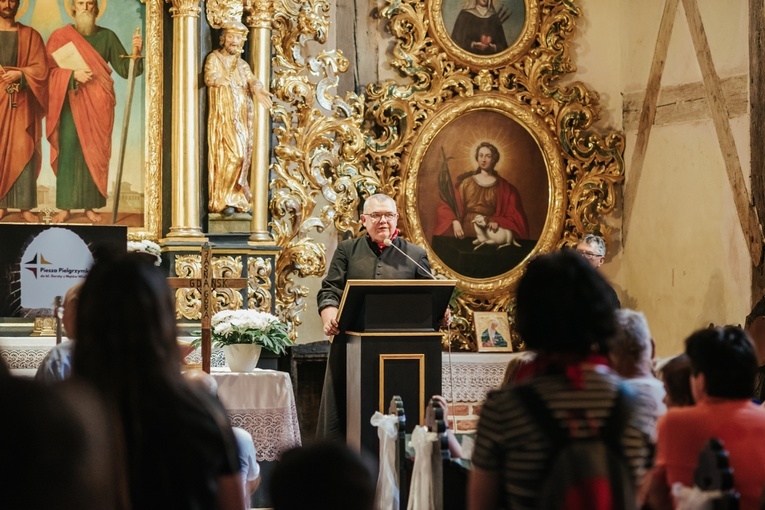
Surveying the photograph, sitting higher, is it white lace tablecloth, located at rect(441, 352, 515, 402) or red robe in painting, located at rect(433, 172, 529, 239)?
red robe in painting, located at rect(433, 172, 529, 239)

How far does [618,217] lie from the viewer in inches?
419

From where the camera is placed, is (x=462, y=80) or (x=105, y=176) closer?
(x=105, y=176)

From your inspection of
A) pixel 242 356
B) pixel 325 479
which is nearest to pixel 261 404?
pixel 242 356

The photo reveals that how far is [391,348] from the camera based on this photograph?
636 centimetres

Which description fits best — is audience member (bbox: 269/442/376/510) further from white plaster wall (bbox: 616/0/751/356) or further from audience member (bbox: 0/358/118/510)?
white plaster wall (bbox: 616/0/751/356)

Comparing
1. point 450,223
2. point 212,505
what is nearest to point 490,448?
point 212,505

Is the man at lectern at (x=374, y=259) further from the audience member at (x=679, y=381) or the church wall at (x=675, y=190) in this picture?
the audience member at (x=679, y=381)

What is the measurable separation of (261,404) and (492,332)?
10.4 feet

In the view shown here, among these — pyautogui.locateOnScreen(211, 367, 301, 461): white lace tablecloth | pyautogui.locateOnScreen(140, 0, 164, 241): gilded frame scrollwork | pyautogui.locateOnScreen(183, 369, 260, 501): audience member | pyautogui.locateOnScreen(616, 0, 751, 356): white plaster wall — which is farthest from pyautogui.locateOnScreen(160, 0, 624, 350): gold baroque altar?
pyautogui.locateOnScreen(183, 369, 260, 501): audience member

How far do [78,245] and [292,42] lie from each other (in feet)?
9.05

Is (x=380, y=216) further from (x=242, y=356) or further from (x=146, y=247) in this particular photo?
(x=146, y=247)

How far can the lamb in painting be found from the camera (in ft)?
34.0

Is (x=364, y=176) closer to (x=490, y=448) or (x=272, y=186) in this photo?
(x=272, y=186)

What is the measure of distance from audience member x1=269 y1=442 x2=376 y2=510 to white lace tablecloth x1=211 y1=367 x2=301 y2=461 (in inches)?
204
